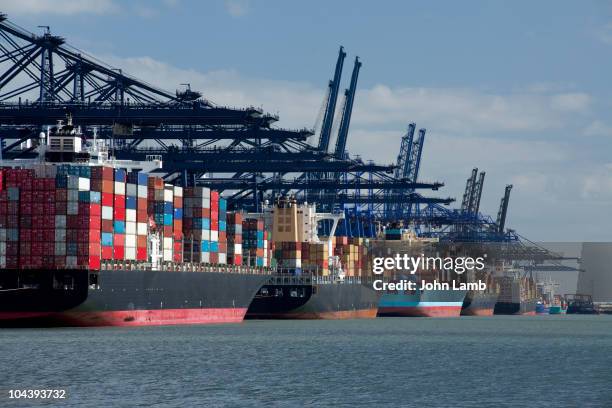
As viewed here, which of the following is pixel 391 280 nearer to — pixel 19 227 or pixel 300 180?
pixel 300 180

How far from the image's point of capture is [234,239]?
98312mm

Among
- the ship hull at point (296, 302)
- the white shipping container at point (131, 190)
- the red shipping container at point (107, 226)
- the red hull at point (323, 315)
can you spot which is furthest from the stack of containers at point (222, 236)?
the red hull at point (323, 315)

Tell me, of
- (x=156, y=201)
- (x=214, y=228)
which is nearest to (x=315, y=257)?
(x=214, y=228)

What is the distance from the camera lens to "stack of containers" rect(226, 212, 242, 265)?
97625 millimetres

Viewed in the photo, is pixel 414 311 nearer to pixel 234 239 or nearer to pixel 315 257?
pixel 315 257

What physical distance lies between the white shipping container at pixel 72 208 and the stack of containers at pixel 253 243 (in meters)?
31.1

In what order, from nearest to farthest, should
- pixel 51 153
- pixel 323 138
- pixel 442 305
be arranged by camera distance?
pixel 51 153
pixel 323 138
pixel 442 305

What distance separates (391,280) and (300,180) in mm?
21608

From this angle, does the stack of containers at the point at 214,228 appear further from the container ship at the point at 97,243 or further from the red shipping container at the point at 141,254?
the red shipping container at the point at 141,254

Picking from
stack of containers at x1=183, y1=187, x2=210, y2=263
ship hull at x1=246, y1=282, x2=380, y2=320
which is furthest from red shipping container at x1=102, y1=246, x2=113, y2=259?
ship hull at x1=246, y1=282, x2=380, y2=320

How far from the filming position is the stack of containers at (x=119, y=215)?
77.7m

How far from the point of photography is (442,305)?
520 feet

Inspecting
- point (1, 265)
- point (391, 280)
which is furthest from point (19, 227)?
point (391, 280)

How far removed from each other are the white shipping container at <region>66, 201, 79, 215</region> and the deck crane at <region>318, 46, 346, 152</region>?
56853 millimetres
